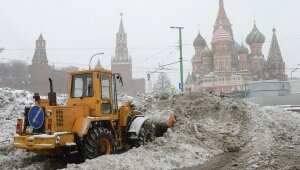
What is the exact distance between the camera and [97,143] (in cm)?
1042

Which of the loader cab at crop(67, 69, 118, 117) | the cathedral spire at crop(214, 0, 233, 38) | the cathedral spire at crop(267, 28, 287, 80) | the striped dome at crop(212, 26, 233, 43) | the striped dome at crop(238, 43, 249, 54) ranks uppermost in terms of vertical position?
the cathedral spire at crop(214, 0, 233, 38)

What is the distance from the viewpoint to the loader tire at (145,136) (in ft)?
38.9

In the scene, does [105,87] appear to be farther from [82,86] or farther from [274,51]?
[274,51]

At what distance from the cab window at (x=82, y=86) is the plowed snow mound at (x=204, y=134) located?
79.0 inches

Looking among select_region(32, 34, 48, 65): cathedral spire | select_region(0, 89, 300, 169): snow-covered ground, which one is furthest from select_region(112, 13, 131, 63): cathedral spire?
select_region(0, 89, 300, 169): snow-covered ground

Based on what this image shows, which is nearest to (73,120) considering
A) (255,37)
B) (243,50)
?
(243,50)

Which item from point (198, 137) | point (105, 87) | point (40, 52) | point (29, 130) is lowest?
point (198, 137)

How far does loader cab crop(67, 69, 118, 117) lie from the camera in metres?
11.0

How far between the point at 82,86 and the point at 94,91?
0.45m

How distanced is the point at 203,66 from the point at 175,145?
7427 centimetres

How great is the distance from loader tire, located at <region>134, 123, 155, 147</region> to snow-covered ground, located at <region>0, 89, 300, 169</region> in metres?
0.40

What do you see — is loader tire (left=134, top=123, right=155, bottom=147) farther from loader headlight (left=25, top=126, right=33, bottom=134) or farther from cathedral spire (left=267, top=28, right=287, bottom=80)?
cathedral spire (left=267, top=28, right=287, bottom=80)

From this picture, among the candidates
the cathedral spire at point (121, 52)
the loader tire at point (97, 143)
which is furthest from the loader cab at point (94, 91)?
the cathedral spire at point (121, 52)

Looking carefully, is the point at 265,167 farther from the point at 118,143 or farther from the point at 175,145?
the point at 118,143
